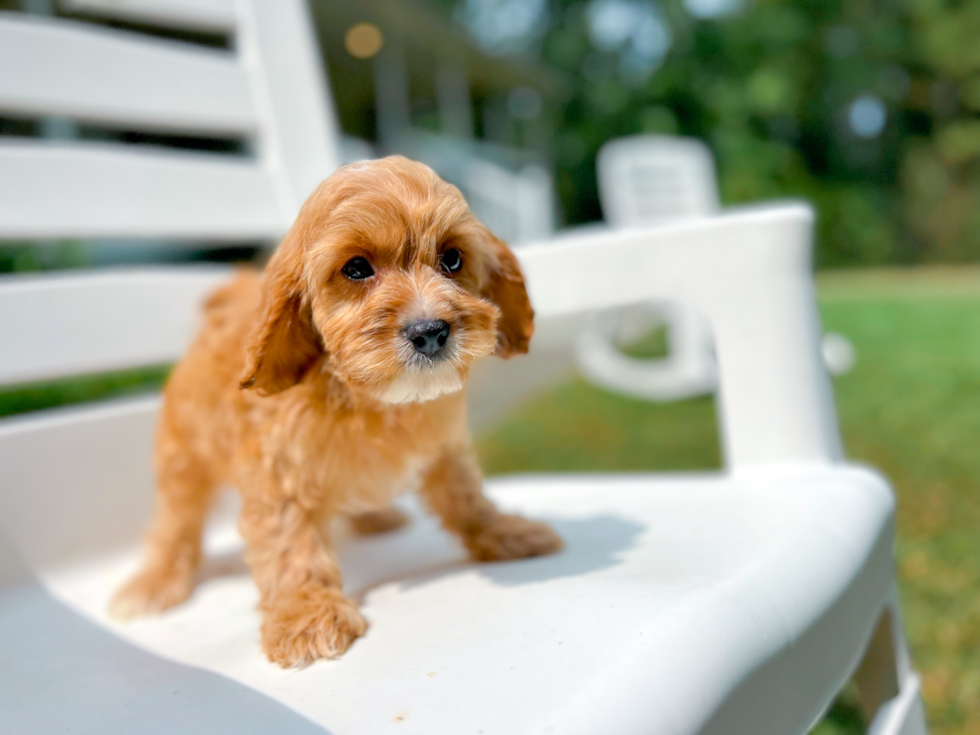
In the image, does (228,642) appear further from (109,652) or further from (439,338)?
(439,338)

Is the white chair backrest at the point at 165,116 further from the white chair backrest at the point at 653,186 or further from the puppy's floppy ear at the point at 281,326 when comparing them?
the white chair backrest at the point at 653,186

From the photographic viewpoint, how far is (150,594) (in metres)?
1.51

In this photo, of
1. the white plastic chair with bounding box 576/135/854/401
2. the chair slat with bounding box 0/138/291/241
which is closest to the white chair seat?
the chair slat with bounding box 0/138/291/241

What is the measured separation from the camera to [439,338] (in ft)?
3.62

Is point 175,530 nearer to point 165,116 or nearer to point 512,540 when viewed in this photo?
point 512,540

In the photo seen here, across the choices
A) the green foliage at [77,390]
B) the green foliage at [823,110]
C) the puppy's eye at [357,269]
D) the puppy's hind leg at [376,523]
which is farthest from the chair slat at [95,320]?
the green foliage at [823,110]

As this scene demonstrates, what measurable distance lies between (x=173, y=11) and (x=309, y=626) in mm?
1810

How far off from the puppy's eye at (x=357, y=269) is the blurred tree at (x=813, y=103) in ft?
50.8

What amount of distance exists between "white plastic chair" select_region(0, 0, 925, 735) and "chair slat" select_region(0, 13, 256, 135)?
38 millimetres

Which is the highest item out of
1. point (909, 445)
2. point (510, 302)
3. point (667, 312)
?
point (510, 302)

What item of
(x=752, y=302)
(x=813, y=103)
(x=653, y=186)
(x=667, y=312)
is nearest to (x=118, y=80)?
(x=752, y=302)

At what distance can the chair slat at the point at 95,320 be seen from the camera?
1676 millimetres

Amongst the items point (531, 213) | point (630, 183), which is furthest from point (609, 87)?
point (630, 183)

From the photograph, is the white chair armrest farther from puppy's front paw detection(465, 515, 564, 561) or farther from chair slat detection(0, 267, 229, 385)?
chair slat detection(0, 267, 229, 385)
